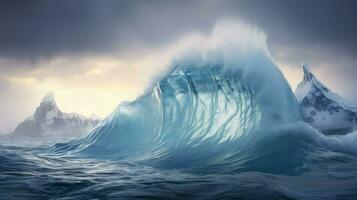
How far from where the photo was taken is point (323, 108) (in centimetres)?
13725

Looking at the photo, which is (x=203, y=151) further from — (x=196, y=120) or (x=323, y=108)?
(x=323, y=108)

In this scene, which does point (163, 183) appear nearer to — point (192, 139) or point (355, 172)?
point (355, 172)

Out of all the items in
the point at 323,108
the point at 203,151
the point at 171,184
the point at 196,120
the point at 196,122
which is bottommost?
the point at 171,184

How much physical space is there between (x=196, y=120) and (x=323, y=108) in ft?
411

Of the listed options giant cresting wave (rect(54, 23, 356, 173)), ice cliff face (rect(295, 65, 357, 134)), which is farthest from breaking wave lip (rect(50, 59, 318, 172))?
ice cliff face (rect(295, 65, 357, 134))

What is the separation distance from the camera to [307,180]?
39.1 ft

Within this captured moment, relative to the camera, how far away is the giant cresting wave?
1716cm

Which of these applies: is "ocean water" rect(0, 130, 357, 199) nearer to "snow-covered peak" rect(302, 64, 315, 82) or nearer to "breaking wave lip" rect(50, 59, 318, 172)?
"breaking wave lip" rect(50, 59, 318, 172)

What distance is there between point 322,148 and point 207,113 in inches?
287

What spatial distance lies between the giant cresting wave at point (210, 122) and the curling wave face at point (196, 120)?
0.04m

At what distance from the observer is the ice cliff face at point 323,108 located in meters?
126

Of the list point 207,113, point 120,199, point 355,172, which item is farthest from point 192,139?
point 120,199

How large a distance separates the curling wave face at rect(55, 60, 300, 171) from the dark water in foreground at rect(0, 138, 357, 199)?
3.40m

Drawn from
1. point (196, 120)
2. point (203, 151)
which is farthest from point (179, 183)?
point (196, 120)
